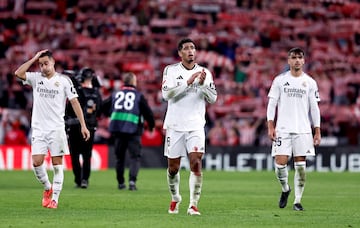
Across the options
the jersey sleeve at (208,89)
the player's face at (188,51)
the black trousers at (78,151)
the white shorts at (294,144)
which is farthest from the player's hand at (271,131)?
the black trousers at (78,151)

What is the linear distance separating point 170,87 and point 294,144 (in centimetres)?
278

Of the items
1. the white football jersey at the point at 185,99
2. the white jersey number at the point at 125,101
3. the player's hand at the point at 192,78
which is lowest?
the white jersey number at the point at 125,101

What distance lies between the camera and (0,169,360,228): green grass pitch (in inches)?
502

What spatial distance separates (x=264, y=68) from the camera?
35.1 metres

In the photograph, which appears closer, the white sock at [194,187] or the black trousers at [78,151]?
the white sock at [194,187]

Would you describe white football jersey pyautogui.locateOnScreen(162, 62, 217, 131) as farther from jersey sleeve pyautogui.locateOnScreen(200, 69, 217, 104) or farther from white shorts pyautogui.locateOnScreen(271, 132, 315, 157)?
white shorts pyautogui.locateOnScreen(271, 132, 315, 157)

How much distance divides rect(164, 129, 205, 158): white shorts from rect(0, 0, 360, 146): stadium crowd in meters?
18.0

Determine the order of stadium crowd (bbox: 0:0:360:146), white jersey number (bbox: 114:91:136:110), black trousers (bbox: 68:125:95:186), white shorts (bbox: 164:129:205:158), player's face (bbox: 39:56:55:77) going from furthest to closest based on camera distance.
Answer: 1. stadium crowd (bbox: 0:0:360:146)
2. black trousers (bbox: 68:125:95:186)
3. white jersey number (bbox: 114:91:136:110)
4. player's face (bbox: 39:56:55:77)
5. white shorts (bbox: 164:129:205:158)

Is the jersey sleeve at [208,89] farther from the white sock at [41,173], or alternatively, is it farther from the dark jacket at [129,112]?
the dark jacket at [129,112]

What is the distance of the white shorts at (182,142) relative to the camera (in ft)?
45.6

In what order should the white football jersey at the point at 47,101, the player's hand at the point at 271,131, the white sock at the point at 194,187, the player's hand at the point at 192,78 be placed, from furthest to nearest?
the player's hand at the point at 271,131 < the white football jersey at the point at 47,101 < the white sock at the point at 194,187 < the player's hand at the point at 192,78

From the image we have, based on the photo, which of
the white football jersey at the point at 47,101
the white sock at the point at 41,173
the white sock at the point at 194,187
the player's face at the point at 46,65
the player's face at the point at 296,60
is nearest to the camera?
the white sock at the point at 194,187

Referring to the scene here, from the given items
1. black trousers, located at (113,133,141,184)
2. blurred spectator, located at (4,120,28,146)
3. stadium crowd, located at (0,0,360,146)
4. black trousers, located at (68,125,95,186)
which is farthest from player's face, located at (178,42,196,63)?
blurred spectator, located at (4,120,28,146)

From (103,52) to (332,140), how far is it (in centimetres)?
916
